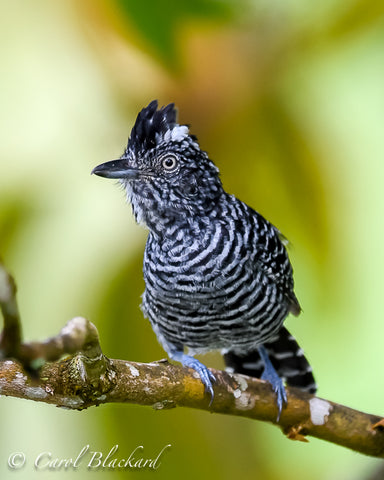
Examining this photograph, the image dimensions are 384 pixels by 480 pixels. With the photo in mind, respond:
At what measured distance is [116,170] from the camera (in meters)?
2.12

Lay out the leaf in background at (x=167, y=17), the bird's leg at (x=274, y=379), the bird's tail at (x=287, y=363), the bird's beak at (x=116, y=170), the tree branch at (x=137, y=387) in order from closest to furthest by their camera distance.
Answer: the tree branch at (x=137, y=387)
the bird's beak at (x=116, y=170)
the bird's leg at (x=274, y=379)
the bird's tail at (x=287, y=363)
the leaf in background at (x=167, y=17)

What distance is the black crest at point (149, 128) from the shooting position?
221 centimetres

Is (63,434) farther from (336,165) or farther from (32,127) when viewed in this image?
(336,165)

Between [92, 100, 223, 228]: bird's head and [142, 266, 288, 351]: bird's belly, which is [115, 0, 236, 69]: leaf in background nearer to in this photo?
[92, 100, 223, 228]: bird's head

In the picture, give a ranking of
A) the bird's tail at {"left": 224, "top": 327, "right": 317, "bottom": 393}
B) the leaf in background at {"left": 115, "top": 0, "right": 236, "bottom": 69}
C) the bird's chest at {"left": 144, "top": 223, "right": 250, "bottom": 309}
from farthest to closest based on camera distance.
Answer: the leaf in background at {"left": 115, "top": 0, "right": 236, "bottom": 69}
the bird's tail at {"left": 224, "top": 327, "right": 317, "bottom": 393}
the bird's chest at {"left": 144, "top": 223, "right": 250, "bottom": 309}

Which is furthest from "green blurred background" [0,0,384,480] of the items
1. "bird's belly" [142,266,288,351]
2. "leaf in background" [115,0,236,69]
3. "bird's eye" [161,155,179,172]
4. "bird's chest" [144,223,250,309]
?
"bird's eye" [161,155,179,172]

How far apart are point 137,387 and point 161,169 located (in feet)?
2.70

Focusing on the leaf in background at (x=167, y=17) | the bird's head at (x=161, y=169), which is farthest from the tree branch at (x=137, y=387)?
the leaf in background at (x=167, y=17)

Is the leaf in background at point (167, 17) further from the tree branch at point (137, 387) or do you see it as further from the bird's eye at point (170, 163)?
the tree branch at point (137, 387)

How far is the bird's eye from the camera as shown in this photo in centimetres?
222

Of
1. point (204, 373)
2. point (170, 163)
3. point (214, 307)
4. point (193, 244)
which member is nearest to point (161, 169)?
point (170, 163)

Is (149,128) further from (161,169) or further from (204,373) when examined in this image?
(204,373)

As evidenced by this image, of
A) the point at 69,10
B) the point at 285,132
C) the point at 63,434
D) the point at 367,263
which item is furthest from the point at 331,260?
the point at 69,10

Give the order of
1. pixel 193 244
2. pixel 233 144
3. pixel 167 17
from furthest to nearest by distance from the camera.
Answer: pixel 233 144, pixel 167 17, pixel 193 244
